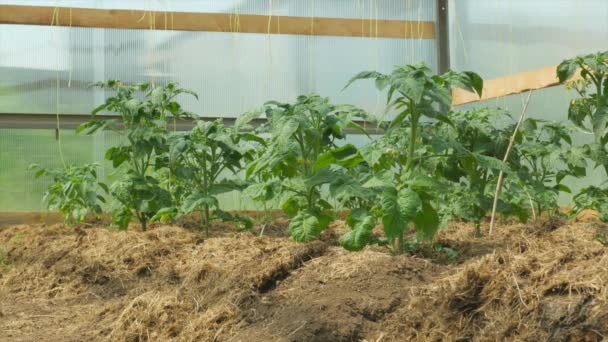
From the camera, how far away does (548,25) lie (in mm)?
6285

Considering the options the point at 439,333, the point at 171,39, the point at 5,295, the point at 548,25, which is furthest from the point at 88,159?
the point at 439,333

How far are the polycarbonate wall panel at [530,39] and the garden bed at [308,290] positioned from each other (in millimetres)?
2218

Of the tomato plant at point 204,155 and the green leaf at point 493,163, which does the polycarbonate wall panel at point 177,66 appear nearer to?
the tomato plant at point 204,155

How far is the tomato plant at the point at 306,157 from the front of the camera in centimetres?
358

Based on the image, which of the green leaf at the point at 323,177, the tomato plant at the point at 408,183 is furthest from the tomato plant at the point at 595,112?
the green leaf at the point at 323,177

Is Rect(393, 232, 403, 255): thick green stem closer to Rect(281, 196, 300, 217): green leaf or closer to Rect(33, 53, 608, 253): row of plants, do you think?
Rect(33, 53, 608, 253): row of plants

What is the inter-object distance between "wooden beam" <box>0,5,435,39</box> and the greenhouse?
2 cm

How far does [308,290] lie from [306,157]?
0.98 metres

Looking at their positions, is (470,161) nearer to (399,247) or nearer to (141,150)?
(399,247)

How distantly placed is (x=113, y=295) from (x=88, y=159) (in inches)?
118

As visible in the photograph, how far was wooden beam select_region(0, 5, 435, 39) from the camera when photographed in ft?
21.3

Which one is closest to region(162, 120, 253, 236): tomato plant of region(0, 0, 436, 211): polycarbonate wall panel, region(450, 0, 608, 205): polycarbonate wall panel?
region(0, 0, 436, 211): polycarbonate wall panel

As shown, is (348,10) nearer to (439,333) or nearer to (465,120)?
(465,120)

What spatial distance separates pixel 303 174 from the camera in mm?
3908
